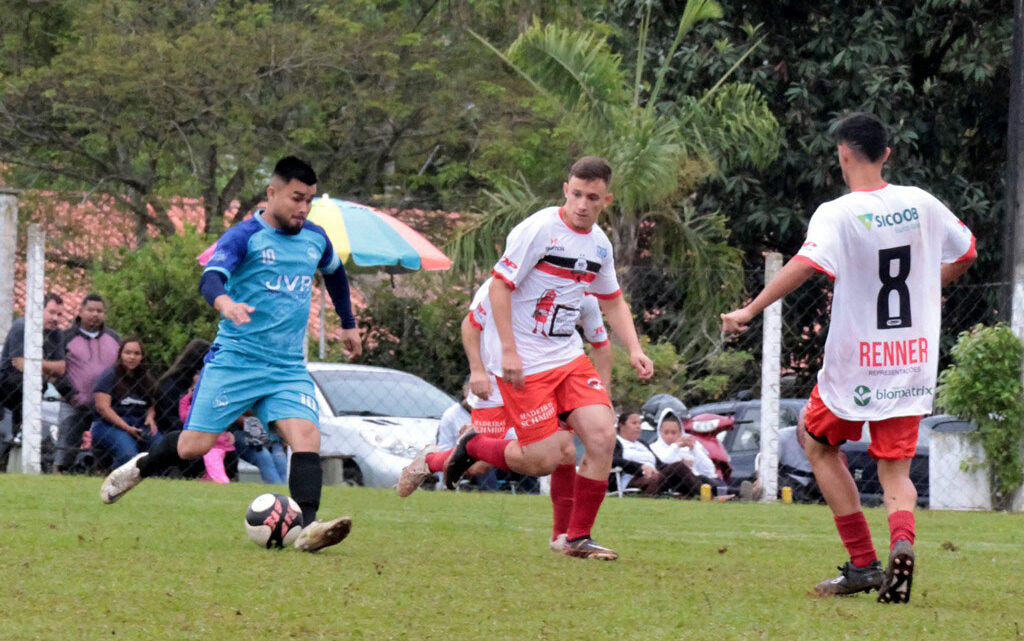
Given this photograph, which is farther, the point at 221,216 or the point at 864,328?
the point at 221,216

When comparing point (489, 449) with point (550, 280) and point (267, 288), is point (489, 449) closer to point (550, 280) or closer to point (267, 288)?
point (550, 280)

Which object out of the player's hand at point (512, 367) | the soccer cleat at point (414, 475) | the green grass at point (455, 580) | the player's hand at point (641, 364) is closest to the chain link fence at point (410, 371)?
the green grass at point (455, 580)

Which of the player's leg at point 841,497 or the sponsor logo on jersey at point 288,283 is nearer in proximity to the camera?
the player's leg at point 841,497

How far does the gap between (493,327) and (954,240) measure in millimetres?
2891

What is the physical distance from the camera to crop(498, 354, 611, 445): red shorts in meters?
8.30

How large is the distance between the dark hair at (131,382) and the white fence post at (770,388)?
17.4 ft

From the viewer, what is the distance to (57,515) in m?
9.66

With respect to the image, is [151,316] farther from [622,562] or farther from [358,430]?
[622,562]

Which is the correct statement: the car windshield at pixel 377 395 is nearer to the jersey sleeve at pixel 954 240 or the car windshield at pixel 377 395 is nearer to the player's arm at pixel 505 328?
the player's arm at pixel 505 328

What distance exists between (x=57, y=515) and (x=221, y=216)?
1823 cm

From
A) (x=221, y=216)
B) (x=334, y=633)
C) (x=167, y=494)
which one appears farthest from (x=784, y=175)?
(x=334, y=633)

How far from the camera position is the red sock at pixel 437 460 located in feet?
33.0

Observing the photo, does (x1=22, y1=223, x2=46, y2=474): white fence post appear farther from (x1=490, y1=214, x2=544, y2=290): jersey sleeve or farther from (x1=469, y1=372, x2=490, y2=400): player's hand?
(x1=490, y1=214, x2=544, y2=290): jersey sleeve

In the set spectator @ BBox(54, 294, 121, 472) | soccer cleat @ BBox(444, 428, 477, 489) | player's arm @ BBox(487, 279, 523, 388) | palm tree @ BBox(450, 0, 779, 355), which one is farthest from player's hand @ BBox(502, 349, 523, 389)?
palm tree @ BBox(450, 0, 779, 355)
